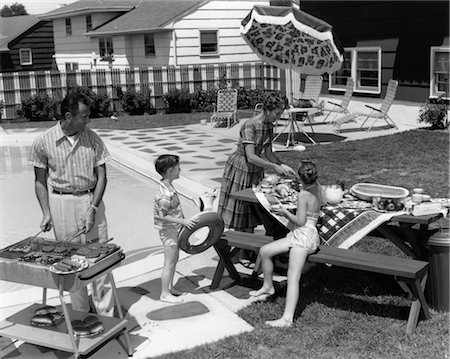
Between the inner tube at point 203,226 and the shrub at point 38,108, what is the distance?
15.8m

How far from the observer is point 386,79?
16.7 m

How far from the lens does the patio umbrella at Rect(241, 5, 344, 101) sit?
39.9 ft

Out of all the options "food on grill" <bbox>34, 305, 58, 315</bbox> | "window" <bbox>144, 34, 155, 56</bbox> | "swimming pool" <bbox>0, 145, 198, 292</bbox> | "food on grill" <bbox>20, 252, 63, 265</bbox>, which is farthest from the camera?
"window" <bbox>144, 34, 155, 56</bbox>

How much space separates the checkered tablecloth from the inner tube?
51 cm

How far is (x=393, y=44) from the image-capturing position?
16.2 metres

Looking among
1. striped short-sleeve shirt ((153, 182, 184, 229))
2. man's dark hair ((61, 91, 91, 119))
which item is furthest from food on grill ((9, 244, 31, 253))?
striped short-sleeve shirt ((153, 182, 184, 229))

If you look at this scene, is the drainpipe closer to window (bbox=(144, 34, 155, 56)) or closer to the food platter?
window (bbox=(144, 34, 155, 56))

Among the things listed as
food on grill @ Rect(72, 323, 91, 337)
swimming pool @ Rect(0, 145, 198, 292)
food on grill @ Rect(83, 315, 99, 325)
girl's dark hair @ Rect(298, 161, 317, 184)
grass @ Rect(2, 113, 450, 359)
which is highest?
girl's dark hair @ Rect(298, 161, 317, 184)

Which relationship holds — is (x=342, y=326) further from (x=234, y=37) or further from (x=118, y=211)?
(x=234, y=37)

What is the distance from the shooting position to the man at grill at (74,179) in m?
4.51

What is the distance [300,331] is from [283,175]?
2.06 meters

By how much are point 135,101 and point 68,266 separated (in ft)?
56.6

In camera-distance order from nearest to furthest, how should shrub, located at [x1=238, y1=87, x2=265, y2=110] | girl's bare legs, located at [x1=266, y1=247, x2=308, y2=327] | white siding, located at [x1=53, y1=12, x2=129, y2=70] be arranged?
1. girl's bare legs, located at [x1=266, y1=247, x2=308, y2=327]
2. shrub, located at [x1=238, y1=87, x2=265, y2=110]
3. white siding, located at [x1=53, y1=12, x2=129, y2=70]

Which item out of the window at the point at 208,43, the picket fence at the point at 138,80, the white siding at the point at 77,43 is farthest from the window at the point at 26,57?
the picket fence at the point at 138,80
